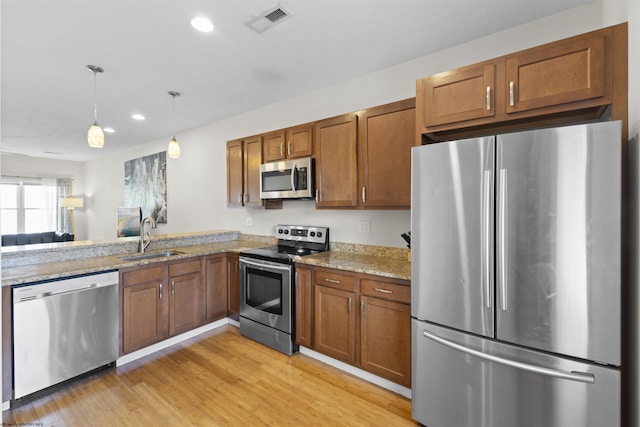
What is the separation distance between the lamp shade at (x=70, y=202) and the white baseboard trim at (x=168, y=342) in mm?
6624

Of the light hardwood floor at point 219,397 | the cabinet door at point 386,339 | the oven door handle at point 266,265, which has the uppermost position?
the oven door handle at point 266,265

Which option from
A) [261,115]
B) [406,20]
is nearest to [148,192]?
[261,115]

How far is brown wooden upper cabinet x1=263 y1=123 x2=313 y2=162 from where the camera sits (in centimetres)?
320

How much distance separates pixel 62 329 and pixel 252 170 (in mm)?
2234

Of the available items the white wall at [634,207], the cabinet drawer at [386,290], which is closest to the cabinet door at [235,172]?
the cabinet drawer at [386,290]

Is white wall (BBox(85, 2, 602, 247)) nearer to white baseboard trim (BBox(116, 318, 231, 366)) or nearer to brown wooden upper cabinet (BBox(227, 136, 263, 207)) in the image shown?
brown wooden upper cabinet (BBox(227, 136, 263, 207))

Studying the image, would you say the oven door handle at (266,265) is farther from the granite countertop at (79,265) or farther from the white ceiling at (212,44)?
the white ceiling at (212,44)

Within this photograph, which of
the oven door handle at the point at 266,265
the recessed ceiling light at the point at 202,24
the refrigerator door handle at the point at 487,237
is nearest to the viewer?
the refrigerator door handle at the point at 487,237

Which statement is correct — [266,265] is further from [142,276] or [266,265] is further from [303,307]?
[142,276]

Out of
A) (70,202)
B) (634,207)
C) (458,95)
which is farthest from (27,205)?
(634,207)

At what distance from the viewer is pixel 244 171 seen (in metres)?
3.87

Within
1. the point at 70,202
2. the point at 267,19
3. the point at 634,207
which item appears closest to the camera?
the point at 634,207

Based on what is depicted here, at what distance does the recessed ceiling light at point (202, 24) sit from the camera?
88.7 inches

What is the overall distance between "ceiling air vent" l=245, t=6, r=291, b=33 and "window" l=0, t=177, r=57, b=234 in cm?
811
